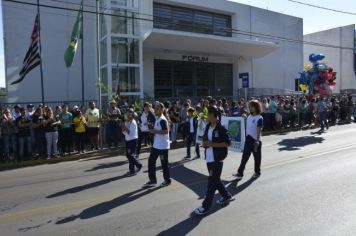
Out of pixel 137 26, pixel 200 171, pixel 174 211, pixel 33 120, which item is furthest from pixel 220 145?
pixel 137 26

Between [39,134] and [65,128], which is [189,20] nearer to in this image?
[65,128]

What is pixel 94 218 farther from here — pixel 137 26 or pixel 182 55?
pixel 182 55

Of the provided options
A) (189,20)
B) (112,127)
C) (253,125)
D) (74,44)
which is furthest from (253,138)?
(189,20)

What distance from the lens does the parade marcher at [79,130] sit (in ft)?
42.8

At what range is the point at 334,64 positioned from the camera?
4650 cm

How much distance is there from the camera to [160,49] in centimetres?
2575

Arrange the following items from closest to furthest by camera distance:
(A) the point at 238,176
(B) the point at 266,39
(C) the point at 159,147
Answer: (C) the point at 159,147 → (A) the point at 238,176 → (B) the point at 266,39

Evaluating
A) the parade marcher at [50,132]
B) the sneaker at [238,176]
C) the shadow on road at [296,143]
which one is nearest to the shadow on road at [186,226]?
the sneaker at [238,176]

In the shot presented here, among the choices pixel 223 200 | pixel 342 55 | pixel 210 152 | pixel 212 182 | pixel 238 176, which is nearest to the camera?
pixel 212 182

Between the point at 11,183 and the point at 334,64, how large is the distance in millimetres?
44935

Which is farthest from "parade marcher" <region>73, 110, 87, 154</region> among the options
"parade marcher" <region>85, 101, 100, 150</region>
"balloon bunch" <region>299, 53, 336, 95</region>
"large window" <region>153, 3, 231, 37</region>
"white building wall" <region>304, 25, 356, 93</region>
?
"white building wall" <region>304, 25, 356, 93</region>

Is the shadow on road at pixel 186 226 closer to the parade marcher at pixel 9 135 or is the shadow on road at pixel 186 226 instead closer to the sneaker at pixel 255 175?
the sneaker at pixel 255 175

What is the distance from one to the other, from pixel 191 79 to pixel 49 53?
11.1m

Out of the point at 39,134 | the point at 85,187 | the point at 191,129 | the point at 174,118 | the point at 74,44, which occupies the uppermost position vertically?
the point at 74,44
